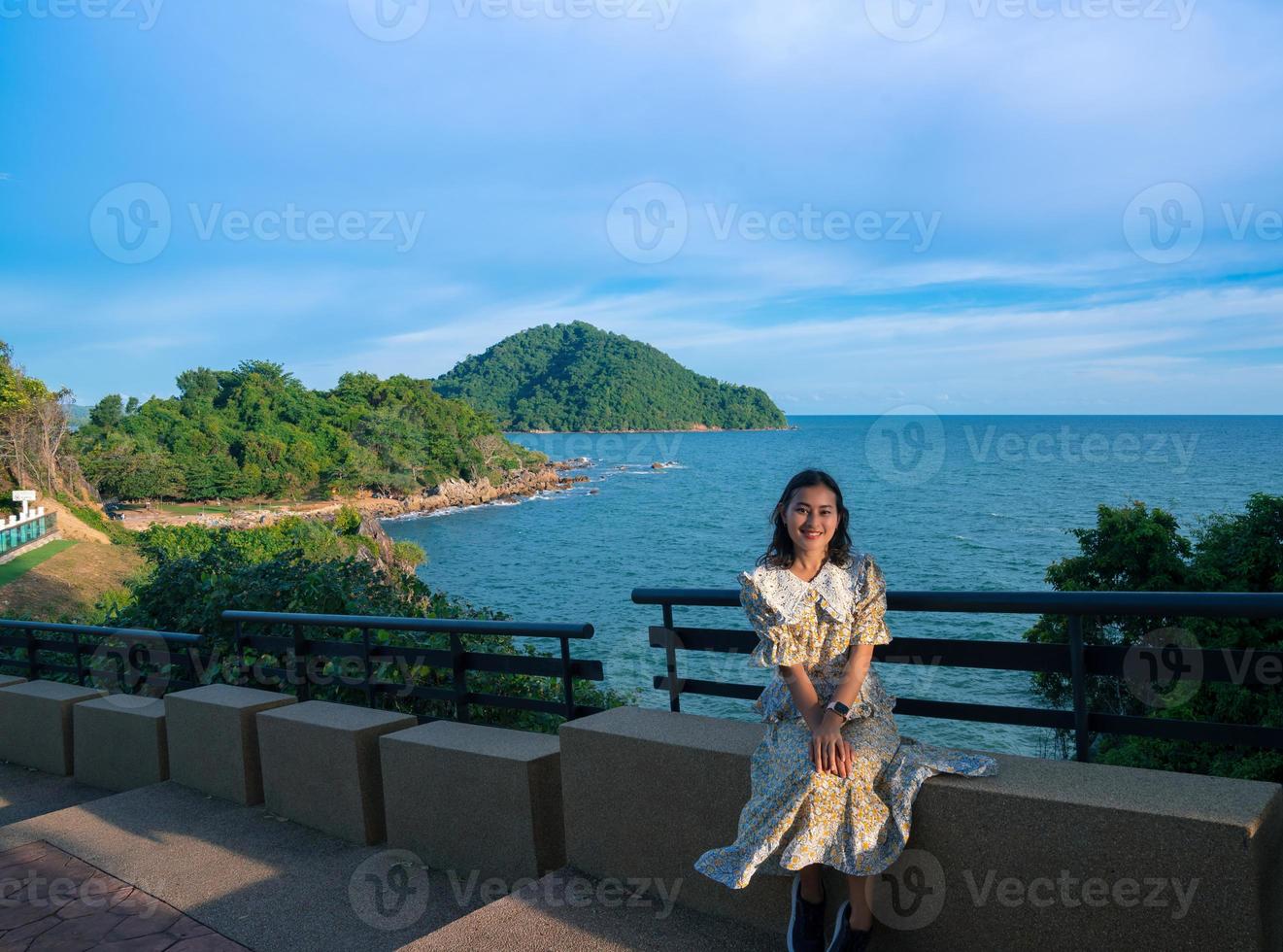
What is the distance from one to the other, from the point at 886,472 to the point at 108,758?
406ft

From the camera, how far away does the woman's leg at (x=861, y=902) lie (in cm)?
262

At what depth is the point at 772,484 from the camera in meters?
105

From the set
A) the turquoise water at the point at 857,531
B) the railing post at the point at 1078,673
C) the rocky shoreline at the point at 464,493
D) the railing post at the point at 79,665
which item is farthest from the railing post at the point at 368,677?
the rocky shoreline at the point at 464,493

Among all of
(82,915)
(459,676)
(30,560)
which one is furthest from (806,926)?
(30,560)

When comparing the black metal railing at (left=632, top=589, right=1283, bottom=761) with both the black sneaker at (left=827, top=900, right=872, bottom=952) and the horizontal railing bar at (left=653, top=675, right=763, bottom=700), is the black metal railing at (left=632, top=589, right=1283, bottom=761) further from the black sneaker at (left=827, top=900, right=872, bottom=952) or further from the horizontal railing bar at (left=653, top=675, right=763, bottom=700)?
the black sneaker at (left=827, top=900, right=872, bottom=952)

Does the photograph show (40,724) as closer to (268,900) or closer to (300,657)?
(300,657)

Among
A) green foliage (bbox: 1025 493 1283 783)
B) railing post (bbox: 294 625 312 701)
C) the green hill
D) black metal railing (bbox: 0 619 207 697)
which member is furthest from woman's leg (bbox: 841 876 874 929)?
the green hill

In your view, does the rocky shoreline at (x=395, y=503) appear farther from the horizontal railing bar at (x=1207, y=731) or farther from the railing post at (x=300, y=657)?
the horizontal railing bar at (x=1207, y=731)

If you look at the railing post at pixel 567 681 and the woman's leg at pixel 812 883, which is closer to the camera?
the woman's leg at pixel 812 883

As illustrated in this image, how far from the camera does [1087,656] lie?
280 centimetres

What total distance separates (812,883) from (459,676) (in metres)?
2.51

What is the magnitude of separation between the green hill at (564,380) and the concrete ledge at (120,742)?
14625 cm

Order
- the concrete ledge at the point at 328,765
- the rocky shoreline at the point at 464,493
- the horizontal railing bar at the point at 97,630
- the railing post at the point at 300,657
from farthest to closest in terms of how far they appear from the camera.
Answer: the rocky shoreline at the point at 464,493 < the horizontal railing bar at the point at 97,630 < the railing post at the point at 300,657 < the concrete ledge at the point at 328,765

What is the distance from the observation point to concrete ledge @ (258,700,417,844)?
171 inches
